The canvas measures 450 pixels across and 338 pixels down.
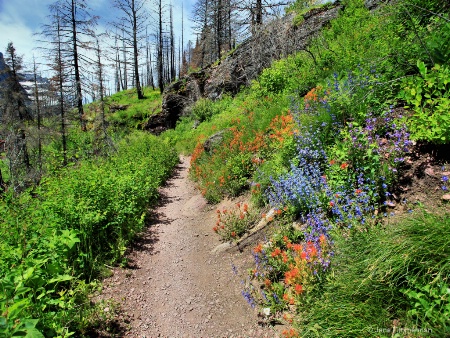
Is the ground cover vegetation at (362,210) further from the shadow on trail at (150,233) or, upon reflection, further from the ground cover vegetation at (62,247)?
the ground cover vegetation at (62,247)

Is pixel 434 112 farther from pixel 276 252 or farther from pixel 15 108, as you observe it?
pixel 15 108

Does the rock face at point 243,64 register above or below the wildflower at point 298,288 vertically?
above

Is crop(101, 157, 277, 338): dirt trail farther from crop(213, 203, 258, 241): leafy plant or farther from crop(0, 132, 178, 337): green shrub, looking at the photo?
crop(0, 132, 178, 337): green shrub

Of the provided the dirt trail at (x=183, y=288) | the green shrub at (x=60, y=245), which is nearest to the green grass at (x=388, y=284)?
the dirt trail at (x=183, y=288)

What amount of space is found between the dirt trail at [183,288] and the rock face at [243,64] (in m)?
10.5

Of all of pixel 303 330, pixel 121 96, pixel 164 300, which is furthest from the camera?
pixel 121 96

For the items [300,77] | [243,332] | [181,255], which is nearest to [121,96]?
[300,77]

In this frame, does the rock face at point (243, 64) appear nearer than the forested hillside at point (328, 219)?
No

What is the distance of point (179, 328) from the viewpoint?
3.46 metres

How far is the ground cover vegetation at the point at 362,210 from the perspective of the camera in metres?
2.07

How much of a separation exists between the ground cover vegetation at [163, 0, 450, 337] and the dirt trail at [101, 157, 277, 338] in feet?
1.25

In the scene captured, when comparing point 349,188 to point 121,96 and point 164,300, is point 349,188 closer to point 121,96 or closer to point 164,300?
point 164,300

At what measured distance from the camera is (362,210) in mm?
3117

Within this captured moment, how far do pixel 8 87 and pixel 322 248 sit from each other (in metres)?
16.4
